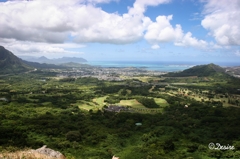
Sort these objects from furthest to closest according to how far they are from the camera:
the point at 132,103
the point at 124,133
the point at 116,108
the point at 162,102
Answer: the point at 162,102, the point at 132,103, the point at 116,108, the point at 124,133

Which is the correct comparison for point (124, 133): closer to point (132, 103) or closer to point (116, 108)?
point (116, 108)

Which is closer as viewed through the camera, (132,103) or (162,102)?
(132,103)

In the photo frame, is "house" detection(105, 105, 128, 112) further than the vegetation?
Yes

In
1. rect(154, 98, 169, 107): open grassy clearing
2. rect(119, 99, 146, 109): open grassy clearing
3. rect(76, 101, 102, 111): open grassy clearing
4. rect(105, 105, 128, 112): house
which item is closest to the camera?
rect(105, 105, 128, 112): house

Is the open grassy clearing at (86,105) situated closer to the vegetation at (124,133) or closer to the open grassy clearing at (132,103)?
the vegetation at (124,133)

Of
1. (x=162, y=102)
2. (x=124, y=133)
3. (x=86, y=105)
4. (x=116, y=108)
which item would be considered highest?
(x=162, y=102)

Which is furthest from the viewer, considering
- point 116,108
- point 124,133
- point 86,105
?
point 86,105

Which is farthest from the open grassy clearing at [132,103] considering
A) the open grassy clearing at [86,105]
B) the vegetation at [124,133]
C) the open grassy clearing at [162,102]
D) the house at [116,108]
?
the open grassy clearing at [86,105]

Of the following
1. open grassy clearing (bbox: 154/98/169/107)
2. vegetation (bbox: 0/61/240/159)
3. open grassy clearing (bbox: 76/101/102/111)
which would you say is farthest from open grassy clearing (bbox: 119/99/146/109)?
open grassy clearing (bbox: 76/101/102/111)

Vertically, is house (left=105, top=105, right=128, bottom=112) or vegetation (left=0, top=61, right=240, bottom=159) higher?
vegetation (left=0, top=61, right=240, bottom=159)

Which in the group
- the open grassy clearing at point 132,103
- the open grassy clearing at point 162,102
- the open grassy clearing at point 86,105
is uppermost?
the open grassy clearing at point 162,102

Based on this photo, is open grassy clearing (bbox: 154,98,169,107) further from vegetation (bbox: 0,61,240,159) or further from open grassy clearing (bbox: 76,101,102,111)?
open grassy clearing (bbox: 76,101,102,111)

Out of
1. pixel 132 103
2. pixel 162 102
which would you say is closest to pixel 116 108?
pixel 132 103
